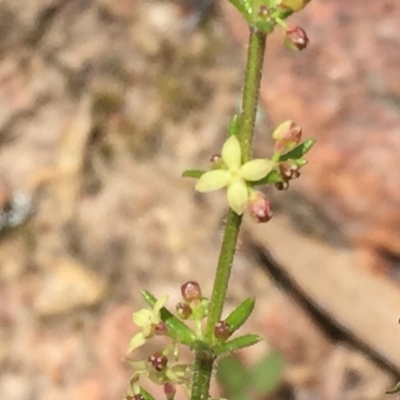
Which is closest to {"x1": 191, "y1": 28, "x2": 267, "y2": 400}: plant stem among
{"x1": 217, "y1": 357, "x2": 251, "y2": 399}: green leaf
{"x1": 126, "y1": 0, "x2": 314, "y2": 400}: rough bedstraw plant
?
{"x1": 126, "y1": 0, "x2": 314, "y2": 400}: rough bedstraw plant

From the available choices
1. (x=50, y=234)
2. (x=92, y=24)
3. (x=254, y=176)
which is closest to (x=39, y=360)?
(x=50, y=234)

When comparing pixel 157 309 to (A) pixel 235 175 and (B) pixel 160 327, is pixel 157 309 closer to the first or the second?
(B) pixel 160 327

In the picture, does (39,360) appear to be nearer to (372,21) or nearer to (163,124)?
(163,124)

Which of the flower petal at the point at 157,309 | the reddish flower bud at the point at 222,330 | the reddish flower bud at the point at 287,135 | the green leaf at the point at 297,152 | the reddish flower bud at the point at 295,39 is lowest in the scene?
the reddish flower bud at the point at 222,330

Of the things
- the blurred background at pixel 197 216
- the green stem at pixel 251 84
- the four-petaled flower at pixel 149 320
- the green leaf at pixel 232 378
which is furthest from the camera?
the blurred background at pixel 197 216

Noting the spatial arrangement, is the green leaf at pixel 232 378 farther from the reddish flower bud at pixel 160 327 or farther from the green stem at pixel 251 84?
the green stem at pixel 251 84

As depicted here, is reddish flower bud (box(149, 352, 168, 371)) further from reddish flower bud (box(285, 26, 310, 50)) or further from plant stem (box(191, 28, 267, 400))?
reddish flower bud (box(285, 26, 310, 50))

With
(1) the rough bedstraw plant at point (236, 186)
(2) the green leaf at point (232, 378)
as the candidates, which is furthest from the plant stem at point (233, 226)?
(2) the green leaf at point (232, 378)
